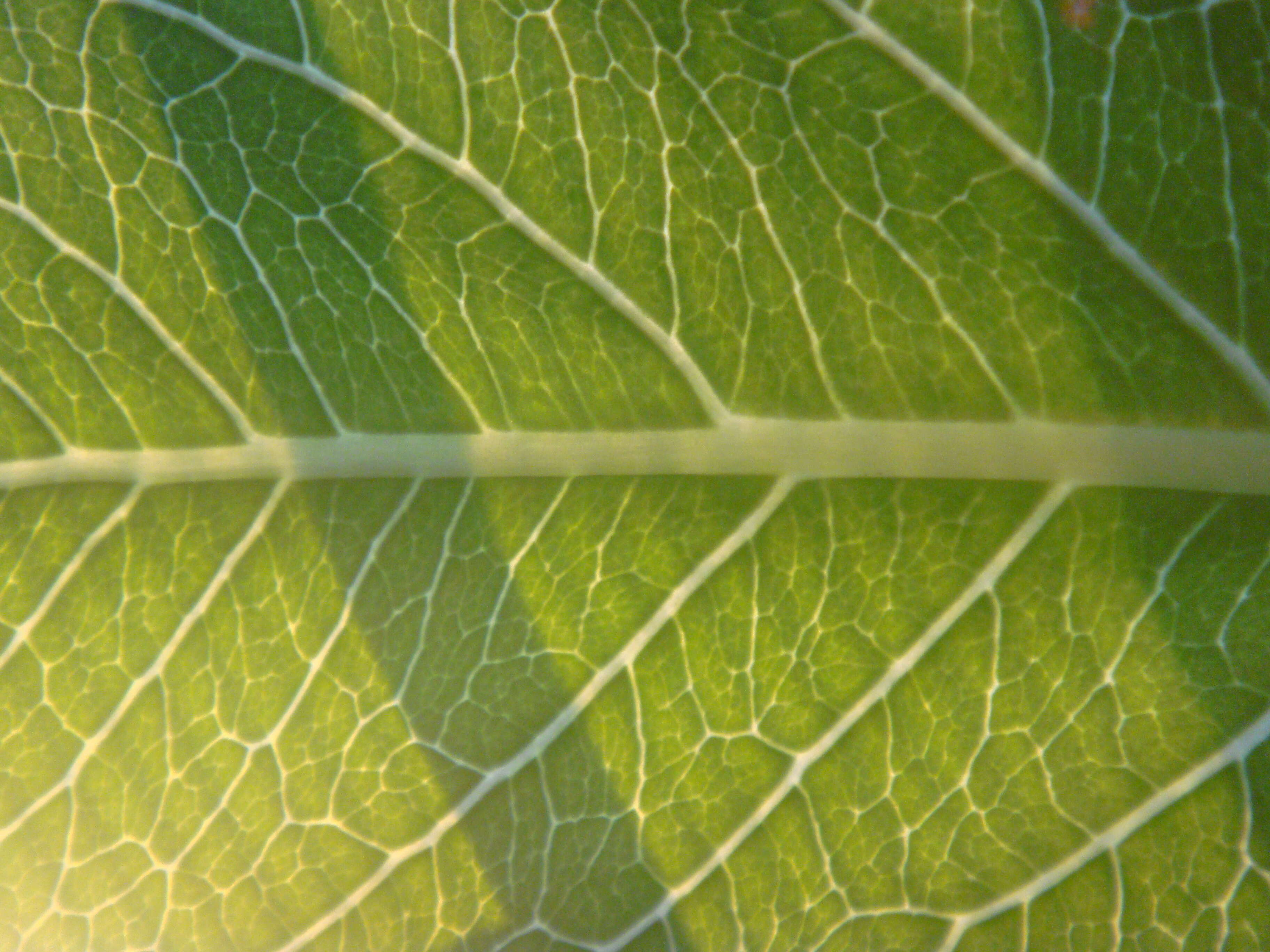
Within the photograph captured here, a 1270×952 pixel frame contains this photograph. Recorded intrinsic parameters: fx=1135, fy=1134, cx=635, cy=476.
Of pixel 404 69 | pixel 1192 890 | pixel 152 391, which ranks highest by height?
pixel 404 69

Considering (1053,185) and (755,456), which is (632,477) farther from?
(1053,185)

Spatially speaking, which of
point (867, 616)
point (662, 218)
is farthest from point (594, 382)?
point (867, 616)

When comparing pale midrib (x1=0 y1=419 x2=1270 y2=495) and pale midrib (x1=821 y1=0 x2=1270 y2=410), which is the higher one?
pale midrib (x1=821 y1=0 x2=1270 y2=410)

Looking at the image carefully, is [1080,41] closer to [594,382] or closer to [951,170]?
[951,170]

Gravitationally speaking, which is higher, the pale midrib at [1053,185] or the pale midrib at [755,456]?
the pale midrib at [1053,185]
